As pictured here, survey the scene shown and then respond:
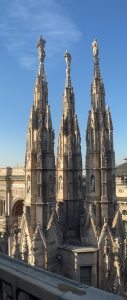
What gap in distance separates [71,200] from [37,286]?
24.3m

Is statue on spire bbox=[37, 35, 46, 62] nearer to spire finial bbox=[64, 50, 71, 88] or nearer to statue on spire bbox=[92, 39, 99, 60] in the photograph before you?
spire finial bbox=[64, 50, 71, 88]

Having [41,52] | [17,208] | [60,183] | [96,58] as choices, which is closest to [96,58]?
[96,58]

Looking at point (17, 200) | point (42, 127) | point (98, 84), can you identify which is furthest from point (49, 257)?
point (17, 200)

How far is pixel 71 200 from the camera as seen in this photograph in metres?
27.7

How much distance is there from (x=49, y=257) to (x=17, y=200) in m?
20.1

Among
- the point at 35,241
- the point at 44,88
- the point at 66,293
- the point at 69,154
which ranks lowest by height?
the point at 35,241

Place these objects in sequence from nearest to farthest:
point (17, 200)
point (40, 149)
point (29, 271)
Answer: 1. point (29, 271)
2. point (40, 149)
3. point (17, 200)

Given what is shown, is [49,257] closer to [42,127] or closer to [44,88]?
[42,127]

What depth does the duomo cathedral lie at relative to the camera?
24.0m

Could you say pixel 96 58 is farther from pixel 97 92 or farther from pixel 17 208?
pixel 17 208

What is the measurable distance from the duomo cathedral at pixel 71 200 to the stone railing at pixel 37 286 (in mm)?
18700

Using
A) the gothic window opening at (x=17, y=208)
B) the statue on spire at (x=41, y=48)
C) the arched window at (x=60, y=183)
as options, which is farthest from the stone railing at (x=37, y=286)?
the gothic window opening at (x=17, y=208)

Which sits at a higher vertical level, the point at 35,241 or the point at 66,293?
the point at 66,293

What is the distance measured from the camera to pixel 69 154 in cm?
2786
